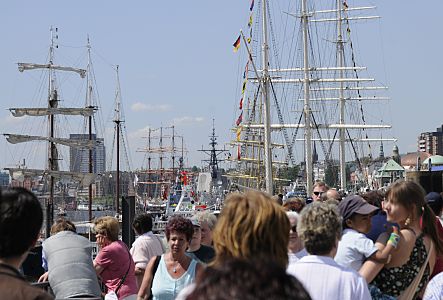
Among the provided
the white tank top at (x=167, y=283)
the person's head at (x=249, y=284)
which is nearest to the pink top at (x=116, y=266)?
the white tank top at (x=167, y=283)

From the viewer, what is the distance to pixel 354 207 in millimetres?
7078

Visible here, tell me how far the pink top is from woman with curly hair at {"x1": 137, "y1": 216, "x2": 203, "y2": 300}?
70.0 inches

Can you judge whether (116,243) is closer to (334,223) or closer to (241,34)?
(334,223)

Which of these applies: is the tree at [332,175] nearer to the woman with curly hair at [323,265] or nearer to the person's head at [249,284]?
the woman with curly hair at [323,265]

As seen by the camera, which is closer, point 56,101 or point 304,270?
point 304,270

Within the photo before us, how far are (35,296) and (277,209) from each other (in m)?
1.32

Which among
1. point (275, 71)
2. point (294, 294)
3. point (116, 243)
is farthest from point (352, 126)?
point (294, 294)

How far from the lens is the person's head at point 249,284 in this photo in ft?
8.32

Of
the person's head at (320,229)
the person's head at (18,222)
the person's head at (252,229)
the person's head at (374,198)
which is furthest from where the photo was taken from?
the person's head at (374,198)

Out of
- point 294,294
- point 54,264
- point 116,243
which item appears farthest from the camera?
point 116,243

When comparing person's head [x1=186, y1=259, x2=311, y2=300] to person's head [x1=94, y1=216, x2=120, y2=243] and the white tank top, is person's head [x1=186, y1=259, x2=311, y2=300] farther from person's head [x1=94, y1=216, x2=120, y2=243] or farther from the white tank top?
person's head [x1=94, y1=216, x2=120, y2=243]

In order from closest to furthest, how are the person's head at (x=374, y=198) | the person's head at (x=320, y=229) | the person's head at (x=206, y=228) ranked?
the person's head at (x=320, y=229), the person's head at (x=206, y=228), the person's head at (x=374, y=198)

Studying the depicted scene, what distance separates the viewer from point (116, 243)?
9.56 m

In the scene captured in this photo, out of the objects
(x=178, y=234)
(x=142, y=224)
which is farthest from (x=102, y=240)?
(x=178, y=234)
